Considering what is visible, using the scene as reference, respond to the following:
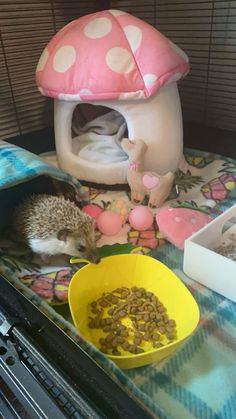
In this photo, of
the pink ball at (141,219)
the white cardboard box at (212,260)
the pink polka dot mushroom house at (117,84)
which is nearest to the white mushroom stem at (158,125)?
the pink polka dot mushroom house at (117,84)

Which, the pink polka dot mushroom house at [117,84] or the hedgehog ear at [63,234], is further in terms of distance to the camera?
the pink polka dot mushroom house at [117,84]

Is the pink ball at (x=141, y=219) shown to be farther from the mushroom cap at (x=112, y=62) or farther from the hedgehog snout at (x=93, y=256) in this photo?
the mushroom cap at (x=112, y=62)

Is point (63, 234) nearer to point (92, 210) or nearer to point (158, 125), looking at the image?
point (92, 210)

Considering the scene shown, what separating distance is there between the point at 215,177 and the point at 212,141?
34cm

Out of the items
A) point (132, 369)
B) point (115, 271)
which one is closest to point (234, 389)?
point (132, 369)

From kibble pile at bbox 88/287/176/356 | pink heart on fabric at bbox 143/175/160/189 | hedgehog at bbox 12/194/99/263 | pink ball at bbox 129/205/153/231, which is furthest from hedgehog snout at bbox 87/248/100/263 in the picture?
pink heart on fabric at bbox 143/175/160/189

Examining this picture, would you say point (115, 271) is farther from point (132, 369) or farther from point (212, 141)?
point (212, 141)

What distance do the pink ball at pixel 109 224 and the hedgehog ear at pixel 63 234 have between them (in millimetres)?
180

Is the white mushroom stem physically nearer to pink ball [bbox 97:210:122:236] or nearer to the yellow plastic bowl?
pink ball [bbox 97:210:122:236]

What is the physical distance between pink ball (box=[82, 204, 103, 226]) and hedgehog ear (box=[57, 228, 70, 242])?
228 mm

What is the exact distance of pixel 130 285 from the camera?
3.34 feet

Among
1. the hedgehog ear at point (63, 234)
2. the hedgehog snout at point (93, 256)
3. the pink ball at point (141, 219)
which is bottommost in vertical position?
the pink ball at point (141, 219)

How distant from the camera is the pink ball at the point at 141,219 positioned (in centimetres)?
120

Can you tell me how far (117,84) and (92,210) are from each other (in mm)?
470
